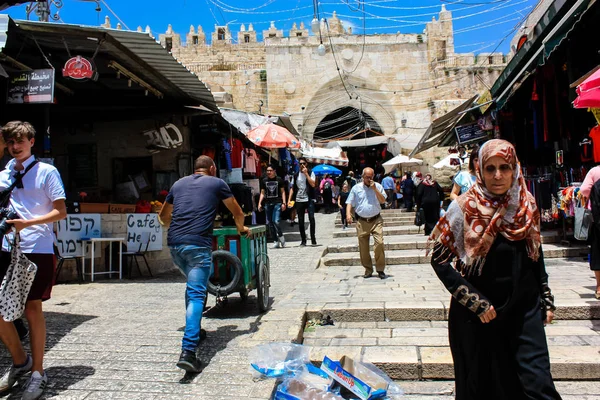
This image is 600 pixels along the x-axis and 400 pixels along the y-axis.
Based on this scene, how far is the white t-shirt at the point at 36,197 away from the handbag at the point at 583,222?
544 cm

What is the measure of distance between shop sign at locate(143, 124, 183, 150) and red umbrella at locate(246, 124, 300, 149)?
2.57 m

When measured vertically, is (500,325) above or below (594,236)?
below

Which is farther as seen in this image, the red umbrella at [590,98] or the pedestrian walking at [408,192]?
the pedestrian walking at [408,192]

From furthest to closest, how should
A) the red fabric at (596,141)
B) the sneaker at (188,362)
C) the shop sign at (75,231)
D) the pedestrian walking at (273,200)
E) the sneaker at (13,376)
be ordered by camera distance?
the pedestrian walking at (273,200), the shop sign at (75,231), the red fabric at (596,141), the sneaker at (188,362), the sneaker at (13,376)

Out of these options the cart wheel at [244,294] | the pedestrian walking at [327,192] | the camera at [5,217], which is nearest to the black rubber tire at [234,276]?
the cart wheel at [244,294]

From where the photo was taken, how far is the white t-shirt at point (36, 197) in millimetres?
3307

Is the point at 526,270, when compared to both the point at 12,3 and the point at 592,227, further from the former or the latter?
the point at 12,3

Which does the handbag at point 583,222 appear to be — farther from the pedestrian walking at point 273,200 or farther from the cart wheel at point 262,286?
the pedestrian walking at point 273,200

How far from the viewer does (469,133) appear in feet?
40.2

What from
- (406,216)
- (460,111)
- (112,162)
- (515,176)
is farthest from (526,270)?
(406,216)

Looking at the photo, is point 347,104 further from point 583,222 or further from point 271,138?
point 583,222

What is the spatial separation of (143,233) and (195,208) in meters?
4.69

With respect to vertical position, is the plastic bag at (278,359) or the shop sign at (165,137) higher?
the shop sign at (165,137)

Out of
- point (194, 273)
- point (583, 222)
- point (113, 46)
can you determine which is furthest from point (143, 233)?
point (583, 222)
